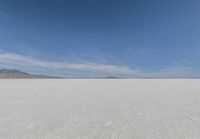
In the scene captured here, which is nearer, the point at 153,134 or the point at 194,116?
the point at 153,134

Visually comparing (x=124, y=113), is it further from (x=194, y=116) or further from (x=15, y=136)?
(x=15, y=136)

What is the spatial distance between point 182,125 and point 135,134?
1.03 m

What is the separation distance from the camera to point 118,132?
2359 mm

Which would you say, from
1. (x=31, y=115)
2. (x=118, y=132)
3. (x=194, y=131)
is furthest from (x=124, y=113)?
(x=31, y=115)

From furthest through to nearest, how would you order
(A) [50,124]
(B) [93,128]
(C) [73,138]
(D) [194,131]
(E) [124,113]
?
→ (E) [124,113]
(A) [50,124]
(B) [93,128]
(D) [194,131]
(C) [73,138]

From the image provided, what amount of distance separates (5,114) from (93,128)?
2236mm

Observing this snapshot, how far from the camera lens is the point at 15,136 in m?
2.19

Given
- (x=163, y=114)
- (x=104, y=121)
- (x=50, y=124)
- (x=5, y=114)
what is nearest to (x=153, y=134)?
(x=104, y=121)

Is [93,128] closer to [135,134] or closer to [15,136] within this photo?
[135,134]

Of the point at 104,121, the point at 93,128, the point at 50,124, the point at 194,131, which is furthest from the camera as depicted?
the point at 104,121

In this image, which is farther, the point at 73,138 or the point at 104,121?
the point at 104,121

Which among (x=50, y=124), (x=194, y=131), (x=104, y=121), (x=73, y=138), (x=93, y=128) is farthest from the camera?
(x=104, y=121)

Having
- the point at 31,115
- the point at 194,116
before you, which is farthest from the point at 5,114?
the point at 194,116

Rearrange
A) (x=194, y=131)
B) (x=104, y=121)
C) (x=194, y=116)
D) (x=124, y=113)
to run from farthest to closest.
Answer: (x=124, y=113) < (x=194, y=116) < (x=104, y=121) < (x=194, y=131)
